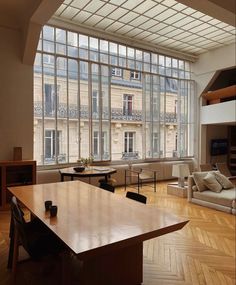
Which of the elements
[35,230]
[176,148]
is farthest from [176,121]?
[35,230]

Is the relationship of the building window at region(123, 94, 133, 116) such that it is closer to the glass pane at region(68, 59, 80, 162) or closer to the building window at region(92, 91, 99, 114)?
the building window at region(92, 91, 99, 114)

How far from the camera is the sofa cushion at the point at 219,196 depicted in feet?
16.1

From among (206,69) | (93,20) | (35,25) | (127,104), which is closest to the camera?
(35,25)

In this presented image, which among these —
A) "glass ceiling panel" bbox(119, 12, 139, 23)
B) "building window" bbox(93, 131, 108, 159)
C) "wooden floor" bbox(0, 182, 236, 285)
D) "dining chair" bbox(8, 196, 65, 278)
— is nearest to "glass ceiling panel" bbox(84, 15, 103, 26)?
"glass ceiling panel" bbox(119, 12, 139, 23)

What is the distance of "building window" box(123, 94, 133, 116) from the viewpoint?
25.7 ft

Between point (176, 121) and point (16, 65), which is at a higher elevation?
point (16, 65)

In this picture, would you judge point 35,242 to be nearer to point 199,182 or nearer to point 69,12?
point 199,182

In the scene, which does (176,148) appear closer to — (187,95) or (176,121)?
(176,121)

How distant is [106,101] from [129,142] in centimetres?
159

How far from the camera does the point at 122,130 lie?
7.82 metres

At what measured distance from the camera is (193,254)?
10.2 feet

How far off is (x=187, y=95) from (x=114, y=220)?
828 cm

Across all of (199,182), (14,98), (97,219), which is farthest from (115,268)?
(14,98)

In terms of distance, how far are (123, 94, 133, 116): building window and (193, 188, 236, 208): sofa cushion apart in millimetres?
3490
